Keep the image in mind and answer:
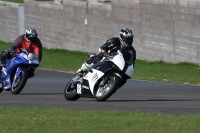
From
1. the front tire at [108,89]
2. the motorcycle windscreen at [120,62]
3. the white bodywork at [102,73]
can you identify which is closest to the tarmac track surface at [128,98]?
the front tire at [108,89]

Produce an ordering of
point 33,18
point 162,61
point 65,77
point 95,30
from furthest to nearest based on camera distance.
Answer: point 33,18 → point 95,30 → point 162,61 → point 65,77

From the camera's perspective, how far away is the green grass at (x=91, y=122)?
9.87 metres

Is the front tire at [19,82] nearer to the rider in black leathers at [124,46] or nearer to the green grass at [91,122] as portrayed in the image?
the rider in black leathers at [124,46]

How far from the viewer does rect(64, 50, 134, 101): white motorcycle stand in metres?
14.0

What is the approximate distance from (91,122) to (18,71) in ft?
20.5

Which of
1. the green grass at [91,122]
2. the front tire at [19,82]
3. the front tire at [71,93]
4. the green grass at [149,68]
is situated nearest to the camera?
the green grass at [91,122]

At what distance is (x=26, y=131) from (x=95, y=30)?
21.6 meters

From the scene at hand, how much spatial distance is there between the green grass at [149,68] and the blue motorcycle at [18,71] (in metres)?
5.45

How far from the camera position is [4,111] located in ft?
39.9

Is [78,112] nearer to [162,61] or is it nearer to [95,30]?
[162,61]

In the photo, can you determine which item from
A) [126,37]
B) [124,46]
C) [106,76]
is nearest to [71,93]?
[106,76]

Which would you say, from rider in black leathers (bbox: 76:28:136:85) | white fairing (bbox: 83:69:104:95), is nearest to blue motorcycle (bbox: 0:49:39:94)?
white fairing (bbox: 83:69:104:95)

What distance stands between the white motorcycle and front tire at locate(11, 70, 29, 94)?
7.40 ft

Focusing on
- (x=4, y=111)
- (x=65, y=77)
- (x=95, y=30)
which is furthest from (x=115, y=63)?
(x=95, y=30)
